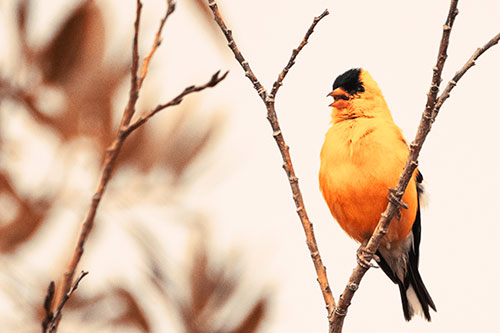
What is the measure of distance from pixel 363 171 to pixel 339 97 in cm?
54

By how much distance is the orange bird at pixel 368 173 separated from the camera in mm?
3182

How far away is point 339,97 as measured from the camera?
358 cm

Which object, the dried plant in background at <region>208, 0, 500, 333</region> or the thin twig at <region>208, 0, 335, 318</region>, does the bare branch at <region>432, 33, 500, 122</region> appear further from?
the thin twig at <region>208, 0, 335, 318</region>

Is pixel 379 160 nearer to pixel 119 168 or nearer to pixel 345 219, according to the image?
pixel 345 219

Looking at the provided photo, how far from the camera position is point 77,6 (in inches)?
184

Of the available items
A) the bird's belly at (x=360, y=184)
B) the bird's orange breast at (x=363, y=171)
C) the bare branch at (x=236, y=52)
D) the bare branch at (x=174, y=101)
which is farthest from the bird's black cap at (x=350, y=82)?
the bare branch at (x=174, y=101)

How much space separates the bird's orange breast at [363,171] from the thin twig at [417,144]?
3.00 ft

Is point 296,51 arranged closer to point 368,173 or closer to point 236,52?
point 236,52

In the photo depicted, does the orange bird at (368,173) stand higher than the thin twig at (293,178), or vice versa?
the orange bird at (368,173)

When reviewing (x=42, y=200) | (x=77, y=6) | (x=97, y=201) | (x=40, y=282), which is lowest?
(x=97, y=201)

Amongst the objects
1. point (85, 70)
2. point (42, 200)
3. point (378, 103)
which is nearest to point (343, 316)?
point (378, 103)

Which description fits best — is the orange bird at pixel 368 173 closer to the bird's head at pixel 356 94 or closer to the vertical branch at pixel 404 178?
the bird's head at pixel 356 94

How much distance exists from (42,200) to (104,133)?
59 centimetres

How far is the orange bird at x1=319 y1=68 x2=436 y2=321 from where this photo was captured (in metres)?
3.18
